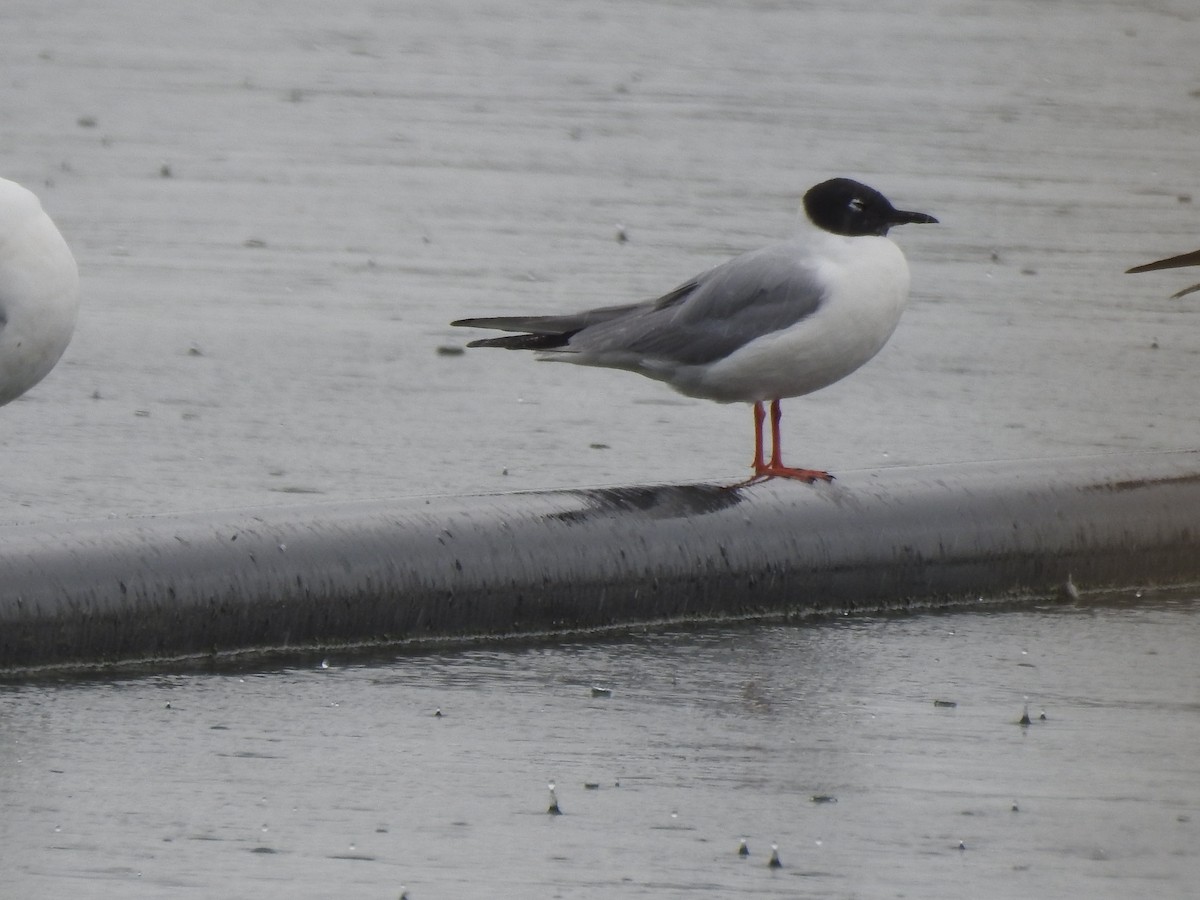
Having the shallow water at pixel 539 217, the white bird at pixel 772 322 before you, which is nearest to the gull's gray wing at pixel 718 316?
the white bird at pixel 772 322

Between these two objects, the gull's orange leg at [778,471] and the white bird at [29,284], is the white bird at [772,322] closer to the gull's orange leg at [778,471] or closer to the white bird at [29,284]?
the gull's orange leg at [778,471]

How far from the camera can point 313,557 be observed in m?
5.33

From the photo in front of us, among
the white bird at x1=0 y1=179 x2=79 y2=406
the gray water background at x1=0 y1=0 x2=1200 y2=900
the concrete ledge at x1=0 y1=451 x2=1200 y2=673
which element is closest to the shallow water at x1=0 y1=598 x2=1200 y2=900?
the gray water background at x1=0 y1=0 x2=1200 y2=900

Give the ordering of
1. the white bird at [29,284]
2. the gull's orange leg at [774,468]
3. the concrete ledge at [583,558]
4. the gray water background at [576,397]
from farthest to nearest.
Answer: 1. the gull's orange leg at [774,468]
2. the white bird at [29,284]
3. the concrete ledge at [583,558]
4. the gray water background at [576,397]

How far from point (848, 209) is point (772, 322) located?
408 millimetres

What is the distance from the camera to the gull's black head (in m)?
6.04

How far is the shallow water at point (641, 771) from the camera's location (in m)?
3.92

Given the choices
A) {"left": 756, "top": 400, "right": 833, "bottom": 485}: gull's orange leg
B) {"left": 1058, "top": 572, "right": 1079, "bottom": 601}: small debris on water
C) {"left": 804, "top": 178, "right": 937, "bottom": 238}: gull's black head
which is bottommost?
{"left": 1058, "top": 572, "right": 1079, "bottom": 601}: small debris on water

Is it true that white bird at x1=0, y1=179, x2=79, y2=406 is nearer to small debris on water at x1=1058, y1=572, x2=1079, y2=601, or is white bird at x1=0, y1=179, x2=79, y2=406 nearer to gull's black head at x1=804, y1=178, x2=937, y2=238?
gull's black head at x1=804, y1=178, x2=937, y2=238

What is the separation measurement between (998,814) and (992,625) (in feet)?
4.84

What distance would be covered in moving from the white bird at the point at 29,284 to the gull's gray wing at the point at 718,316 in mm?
1283

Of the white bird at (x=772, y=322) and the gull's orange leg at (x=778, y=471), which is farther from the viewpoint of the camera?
the gull's orange leg at (x=778, y=471)

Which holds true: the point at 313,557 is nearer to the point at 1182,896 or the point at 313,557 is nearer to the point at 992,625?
the point at 992,625

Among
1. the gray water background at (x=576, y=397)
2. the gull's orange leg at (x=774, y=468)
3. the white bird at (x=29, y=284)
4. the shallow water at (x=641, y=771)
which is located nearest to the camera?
the shallow water at (x=641, y=771)
